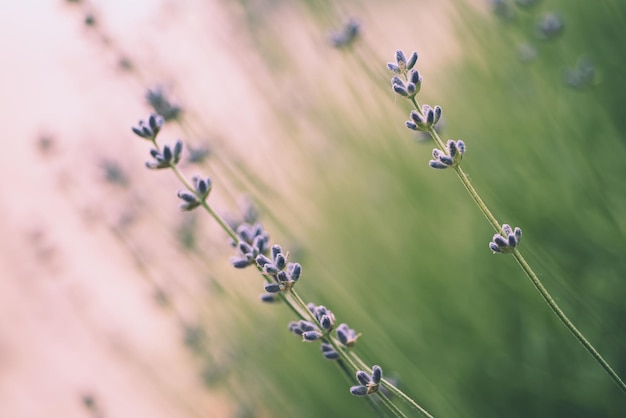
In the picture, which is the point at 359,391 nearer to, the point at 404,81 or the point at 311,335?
the point at 311,335

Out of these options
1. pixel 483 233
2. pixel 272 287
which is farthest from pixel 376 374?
pixel 483 233

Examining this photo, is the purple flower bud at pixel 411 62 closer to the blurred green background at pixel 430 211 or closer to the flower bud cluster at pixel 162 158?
the flower bud cluster at pixel 162 158

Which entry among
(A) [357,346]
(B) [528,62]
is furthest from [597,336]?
(B) [528,62]

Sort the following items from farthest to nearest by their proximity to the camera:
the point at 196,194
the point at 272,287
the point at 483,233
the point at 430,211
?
the point at 430,211
the point at 483,233
the point at 196,194
the point at 272,287

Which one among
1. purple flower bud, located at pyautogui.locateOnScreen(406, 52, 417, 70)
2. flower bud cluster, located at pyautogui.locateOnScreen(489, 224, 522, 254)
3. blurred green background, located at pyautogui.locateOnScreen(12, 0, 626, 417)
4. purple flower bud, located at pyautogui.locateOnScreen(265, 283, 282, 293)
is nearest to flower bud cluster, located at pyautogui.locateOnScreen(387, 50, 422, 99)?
purple flower bud, located at pyautogui.locateOnScreen(406, 52, 417, 70)

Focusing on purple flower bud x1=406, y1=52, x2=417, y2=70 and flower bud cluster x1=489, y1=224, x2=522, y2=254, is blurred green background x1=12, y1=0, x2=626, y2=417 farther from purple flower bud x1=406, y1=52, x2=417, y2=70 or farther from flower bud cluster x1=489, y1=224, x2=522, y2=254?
purple flower bud x1=406, y1=52, x2=417, y2=70
